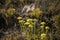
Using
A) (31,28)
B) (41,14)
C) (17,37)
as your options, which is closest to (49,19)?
(41,14)

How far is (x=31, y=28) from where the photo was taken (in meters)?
3.25

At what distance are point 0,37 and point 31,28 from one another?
62 cm

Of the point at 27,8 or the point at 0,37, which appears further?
the point at 27,8

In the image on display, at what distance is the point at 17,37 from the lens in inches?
128

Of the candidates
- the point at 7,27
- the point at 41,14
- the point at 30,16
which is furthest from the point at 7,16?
the point at 41,14

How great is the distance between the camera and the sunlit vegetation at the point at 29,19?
324cm

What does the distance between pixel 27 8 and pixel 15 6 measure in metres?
0.32

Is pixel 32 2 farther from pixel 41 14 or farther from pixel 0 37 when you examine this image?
pixel 0 37

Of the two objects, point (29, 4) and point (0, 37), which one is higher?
point (29, 4)

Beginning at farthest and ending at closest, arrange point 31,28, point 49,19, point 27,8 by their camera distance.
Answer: point 27,8 → point 49,19 → point 31,28

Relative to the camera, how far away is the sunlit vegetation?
10.6ft

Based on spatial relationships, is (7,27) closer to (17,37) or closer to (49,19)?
(17,37)

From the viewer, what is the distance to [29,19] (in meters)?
3.12

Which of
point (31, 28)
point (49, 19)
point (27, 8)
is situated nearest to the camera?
point (31, 28)
